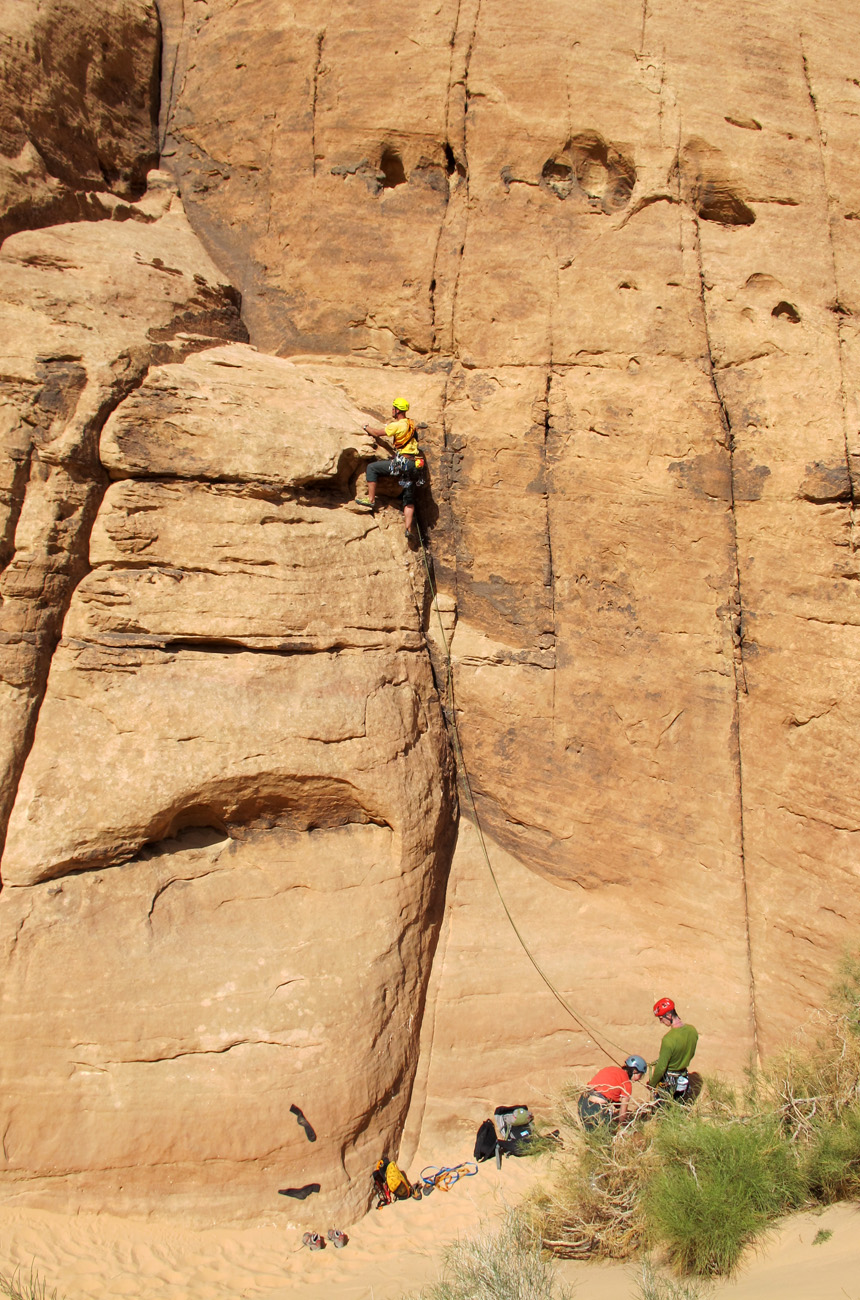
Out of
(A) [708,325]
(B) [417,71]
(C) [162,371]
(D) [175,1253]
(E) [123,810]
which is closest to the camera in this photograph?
(D) [175,1253]

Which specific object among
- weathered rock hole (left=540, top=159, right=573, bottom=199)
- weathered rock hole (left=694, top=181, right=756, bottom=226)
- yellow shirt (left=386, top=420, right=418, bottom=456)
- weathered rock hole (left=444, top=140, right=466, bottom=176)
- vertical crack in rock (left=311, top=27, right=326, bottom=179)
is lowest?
yellow shirt (left=386, top=420, right=418, bottom=456)

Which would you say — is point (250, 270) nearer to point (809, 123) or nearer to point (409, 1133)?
point (809, 123)

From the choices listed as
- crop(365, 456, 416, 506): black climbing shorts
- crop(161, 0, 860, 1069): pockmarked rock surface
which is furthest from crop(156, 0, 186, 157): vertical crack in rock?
crop(365, 456, 416, 506): black climbing shorts

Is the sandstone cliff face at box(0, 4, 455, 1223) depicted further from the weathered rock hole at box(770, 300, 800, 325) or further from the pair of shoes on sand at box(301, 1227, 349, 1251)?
the weathered rock hole at box(770, 300, 800, 325)

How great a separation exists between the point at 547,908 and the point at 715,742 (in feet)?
5.90

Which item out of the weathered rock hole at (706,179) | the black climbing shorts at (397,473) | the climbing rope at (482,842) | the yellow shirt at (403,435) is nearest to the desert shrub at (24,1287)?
the climbing rope at (482,842)

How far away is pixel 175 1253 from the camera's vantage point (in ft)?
16.9

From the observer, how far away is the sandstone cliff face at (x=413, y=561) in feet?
18.9

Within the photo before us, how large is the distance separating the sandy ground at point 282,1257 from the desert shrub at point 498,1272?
20 cm

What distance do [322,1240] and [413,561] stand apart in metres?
4.63

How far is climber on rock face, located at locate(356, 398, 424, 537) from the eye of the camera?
6.87 m

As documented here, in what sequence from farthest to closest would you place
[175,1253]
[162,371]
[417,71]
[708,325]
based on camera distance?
[417,71], [708,325], [162,371], [175,1253]

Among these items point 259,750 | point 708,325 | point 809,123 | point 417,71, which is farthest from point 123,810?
point 809,123

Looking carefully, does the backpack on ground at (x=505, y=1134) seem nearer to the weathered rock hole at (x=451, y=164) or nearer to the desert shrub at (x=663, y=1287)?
the desert shrub at (x=663, y=1287)
